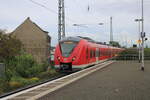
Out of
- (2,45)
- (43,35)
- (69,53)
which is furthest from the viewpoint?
(43,35)

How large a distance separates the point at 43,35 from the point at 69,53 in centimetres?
3866

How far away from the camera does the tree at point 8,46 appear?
25.6 meters

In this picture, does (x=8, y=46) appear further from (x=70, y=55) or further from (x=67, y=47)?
(x=70, y=55)

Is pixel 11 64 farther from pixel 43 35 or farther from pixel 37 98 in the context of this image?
pixel 43 35

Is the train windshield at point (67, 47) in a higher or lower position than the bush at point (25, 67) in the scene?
higher

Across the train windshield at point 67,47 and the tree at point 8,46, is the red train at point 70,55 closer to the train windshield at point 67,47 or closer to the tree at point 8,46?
the train windshield at point 67,47

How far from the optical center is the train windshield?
17469mm

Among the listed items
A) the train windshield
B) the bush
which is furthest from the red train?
the bush

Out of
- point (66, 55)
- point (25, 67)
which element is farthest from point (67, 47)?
point (25, 67)

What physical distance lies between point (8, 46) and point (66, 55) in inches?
518

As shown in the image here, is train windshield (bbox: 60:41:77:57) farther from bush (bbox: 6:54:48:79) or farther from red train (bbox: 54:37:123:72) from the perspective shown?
bush (bbox: 6:54:48:79)

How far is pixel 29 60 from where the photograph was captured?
2000 cm

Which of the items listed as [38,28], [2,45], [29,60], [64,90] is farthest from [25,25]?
[64,90]

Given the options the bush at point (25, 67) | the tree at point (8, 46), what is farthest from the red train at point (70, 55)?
the tree at point (8, 46)
